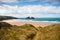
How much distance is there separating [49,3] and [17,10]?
0.63 m

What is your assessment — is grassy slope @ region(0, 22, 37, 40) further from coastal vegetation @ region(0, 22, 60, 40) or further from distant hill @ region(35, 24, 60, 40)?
distant hill @ region(35, 24, 60, 40)

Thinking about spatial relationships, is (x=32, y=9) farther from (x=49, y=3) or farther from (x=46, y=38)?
(x=46, y=38)

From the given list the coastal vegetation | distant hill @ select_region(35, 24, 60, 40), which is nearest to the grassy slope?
the coastal vegetation

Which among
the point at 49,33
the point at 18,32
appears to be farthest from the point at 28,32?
the point at 49,33

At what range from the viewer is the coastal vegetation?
8.02ft

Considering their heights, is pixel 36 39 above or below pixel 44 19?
below

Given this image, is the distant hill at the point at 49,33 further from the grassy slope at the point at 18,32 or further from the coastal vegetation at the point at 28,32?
the grassy slope at the point at 18,32

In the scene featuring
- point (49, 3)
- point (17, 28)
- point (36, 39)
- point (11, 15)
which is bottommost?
point (36, 39)

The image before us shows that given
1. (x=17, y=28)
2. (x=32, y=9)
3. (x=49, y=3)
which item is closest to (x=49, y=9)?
(x=49, y=3)

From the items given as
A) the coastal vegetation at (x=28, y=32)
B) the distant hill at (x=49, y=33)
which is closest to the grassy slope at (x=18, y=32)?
the coastal vegetation at (x=28, y=32)

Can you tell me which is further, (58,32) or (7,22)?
(7,22)

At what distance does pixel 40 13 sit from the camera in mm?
2594

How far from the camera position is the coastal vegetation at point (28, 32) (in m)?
2.44

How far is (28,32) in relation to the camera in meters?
2.50
